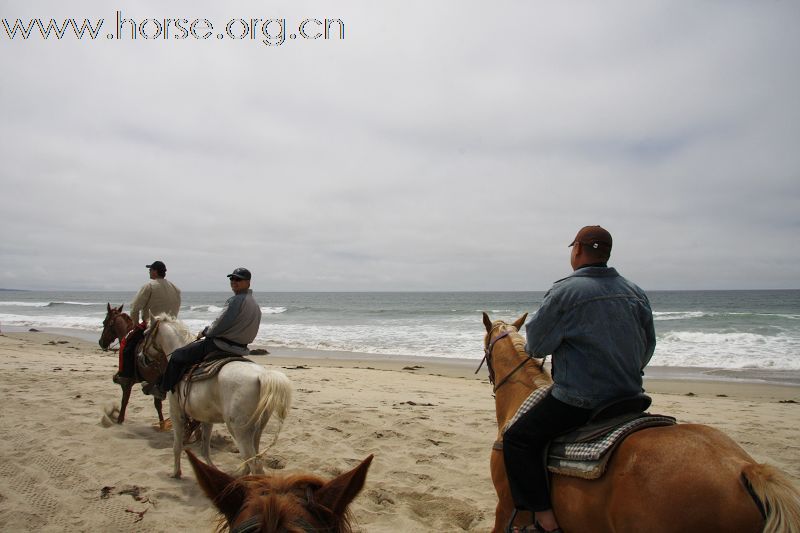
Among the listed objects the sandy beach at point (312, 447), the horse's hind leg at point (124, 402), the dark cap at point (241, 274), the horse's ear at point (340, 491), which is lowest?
the sandy beach at point (312, 447)

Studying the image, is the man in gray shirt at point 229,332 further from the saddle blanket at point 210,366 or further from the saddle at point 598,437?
the saddle at point 598,437

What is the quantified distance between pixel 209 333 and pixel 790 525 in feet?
14.9

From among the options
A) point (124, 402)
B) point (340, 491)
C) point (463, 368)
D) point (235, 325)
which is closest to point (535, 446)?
point (340, 491)

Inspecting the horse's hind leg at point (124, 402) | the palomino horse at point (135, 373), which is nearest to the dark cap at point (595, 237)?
the palomino horse at point (135, 373)

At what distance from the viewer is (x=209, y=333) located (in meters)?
4.70

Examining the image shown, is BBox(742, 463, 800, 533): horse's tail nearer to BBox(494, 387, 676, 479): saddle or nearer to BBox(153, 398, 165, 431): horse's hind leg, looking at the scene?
BBox(494, 387, 676, 479): saddle

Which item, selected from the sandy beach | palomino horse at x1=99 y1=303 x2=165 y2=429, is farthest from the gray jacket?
palomino horse at x1=99 y1=303 x2=165 y2=429

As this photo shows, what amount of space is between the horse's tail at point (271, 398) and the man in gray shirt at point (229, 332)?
2.26ft

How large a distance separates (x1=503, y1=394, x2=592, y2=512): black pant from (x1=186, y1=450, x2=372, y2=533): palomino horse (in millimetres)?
1217

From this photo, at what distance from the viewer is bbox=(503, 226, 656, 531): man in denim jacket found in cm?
239

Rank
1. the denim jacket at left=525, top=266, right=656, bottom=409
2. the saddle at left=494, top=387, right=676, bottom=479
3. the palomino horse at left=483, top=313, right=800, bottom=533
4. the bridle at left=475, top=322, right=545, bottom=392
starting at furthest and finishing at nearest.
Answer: the bridle at left=475, top=322, right=545, bottom=392 → the denim jacket at left=525, top=266, right=656, bottom=409 → the saddle at left=494, top=387, right=676, bottom=479 → the palomino horse at left=483, top=313, right=800, bottom=533

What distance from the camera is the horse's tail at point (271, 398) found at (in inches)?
162

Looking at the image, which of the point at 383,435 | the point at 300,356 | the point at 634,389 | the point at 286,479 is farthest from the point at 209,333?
the point at 300,356

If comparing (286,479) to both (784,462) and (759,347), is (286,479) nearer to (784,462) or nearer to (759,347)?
(784,462)
